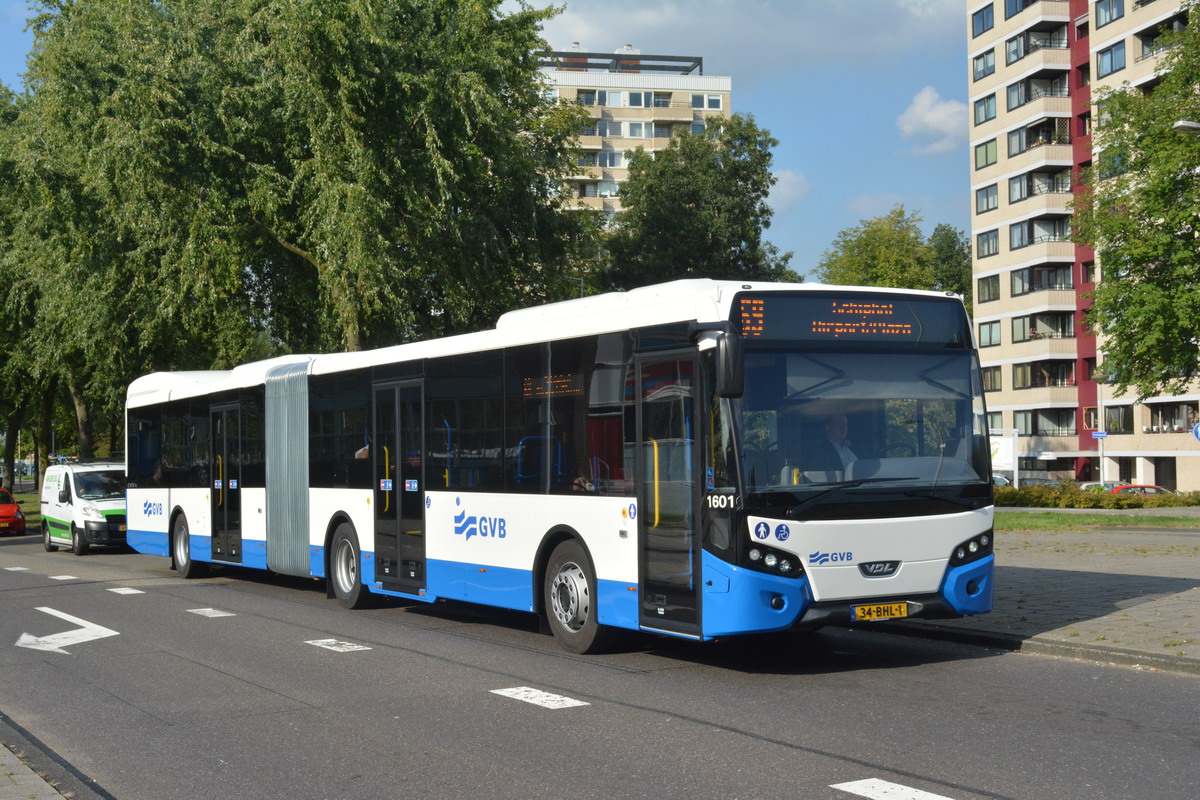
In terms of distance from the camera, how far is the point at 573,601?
1215 cm

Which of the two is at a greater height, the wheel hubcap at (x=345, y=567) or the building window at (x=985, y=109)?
the building window at (x=985, y=109)

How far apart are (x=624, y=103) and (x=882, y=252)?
36365mm

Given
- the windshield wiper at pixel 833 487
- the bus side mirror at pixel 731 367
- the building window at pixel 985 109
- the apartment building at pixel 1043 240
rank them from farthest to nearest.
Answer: the building window at pixel 985 109 → the apartment building at pixel 1043 240 → the windshield wiper at pixel 833 487 → the bus side mirror at pixel 731 367

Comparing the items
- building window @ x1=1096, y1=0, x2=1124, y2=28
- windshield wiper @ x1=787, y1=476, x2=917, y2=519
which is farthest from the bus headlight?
building window @ x1=1096, y1=0, x2=1124, y2=28

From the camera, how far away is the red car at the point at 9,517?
40.4m

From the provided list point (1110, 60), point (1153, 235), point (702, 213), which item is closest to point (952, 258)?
point (1110, 60)

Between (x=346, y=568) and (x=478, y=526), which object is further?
(x=346, y=568)

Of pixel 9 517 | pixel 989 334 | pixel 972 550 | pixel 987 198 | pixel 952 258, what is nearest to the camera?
pixel 972 550

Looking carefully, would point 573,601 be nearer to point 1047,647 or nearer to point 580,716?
point 580,716

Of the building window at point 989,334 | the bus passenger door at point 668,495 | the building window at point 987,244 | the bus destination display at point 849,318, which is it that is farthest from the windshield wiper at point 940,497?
the building window at point 987,244

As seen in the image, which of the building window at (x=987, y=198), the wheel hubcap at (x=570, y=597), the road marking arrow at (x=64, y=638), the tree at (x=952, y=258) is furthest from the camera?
the tree at (x=952, y=258)

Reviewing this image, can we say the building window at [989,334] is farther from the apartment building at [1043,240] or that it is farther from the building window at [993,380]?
the building window at [993,380]

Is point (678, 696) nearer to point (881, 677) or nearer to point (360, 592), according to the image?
point (881, 677)

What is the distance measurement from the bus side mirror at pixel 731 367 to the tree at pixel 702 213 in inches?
2144
